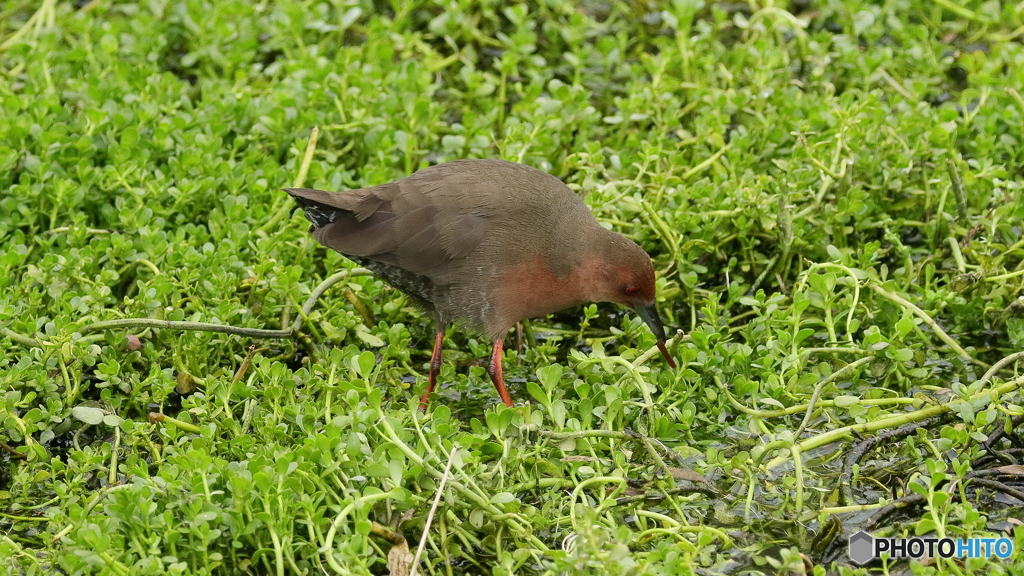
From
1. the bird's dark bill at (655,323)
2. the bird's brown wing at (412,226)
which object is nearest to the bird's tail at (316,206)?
the bird's brown wing at (412,226)

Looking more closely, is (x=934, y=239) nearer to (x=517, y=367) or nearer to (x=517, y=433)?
(x=517, y=367)

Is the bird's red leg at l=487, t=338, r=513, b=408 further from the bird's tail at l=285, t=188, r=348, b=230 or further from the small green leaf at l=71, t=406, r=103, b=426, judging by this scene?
the small green leaf at l=71, t=406, r=103, b=426

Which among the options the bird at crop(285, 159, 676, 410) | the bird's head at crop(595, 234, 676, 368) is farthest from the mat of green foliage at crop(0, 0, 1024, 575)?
the bird at crop(285, 159, 676, 410)

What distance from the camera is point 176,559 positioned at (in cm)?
336

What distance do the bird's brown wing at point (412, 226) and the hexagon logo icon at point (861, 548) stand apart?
178cm

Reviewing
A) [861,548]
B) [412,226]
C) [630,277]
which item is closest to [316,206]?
[412,226]

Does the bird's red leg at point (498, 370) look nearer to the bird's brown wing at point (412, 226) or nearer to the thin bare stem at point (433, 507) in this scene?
the bird's brown wing at point (412, 226)

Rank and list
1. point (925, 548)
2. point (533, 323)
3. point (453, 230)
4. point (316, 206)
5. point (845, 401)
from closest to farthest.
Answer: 1. point (925, 548)
2. point (845, 401)
3. point (453, 230)
4. point (316, 206)
5. point (533, 323)

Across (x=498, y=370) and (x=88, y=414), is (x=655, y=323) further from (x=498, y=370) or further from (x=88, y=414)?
(x=88, y=414)

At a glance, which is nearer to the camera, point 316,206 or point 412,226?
point 412,226

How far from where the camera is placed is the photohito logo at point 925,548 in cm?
356

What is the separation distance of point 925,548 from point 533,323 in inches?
83.7

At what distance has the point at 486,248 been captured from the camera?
4.55m

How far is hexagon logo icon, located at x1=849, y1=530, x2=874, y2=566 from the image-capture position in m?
3.71
